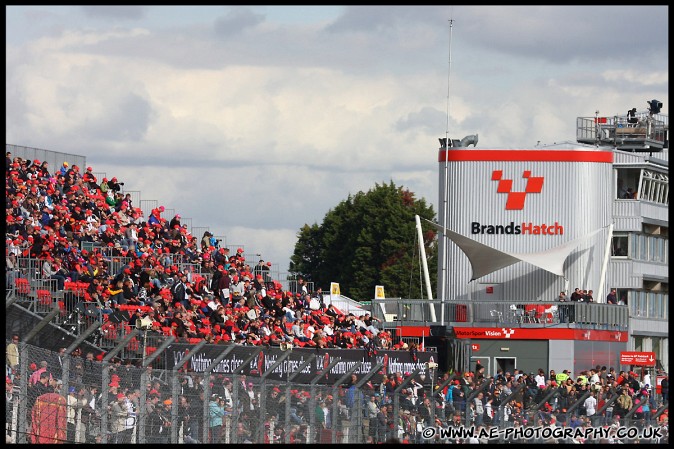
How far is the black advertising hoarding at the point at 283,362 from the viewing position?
25453 mm

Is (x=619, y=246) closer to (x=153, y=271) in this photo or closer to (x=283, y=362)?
(x=153, y=271)

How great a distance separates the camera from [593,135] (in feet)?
216

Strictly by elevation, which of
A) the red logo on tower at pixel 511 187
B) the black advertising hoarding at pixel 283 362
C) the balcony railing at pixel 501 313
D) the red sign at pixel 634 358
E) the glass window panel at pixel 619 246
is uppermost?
the red logo on tower at pixel 511 187

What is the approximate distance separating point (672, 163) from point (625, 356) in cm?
4174

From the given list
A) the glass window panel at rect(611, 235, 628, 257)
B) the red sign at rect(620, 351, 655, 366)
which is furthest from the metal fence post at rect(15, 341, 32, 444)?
the glass window panel at rect(611, 235, 628, 257)

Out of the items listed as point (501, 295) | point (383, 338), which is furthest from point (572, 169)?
point (383, 338)

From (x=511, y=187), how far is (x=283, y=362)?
29.0 m

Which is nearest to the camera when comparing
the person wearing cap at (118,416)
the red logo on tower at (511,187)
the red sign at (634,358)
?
the person wearing cap at (118,416)

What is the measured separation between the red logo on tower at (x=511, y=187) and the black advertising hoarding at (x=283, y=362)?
17987mm

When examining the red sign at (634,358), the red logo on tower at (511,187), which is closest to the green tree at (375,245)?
the red logo on tower at (511,187)

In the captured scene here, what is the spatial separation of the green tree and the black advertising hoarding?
57029 millimetres

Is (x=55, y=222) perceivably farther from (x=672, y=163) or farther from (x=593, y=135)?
(x=593, y=135)

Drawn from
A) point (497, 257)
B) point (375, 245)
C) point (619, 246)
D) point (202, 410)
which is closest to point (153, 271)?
point (202, 410)

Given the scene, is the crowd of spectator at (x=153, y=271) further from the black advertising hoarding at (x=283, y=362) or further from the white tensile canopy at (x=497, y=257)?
A: the white tensile canopy at (x=497, y=257)
